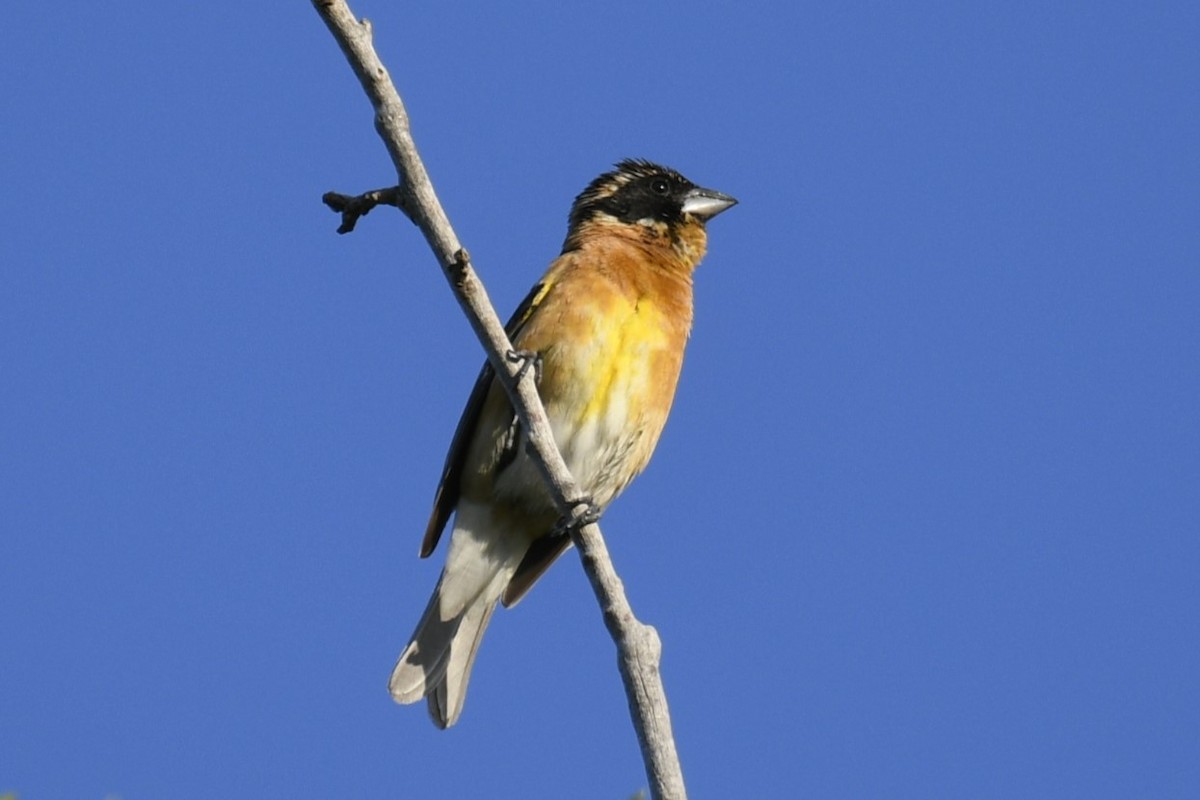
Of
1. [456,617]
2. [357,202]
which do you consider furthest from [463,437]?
[357,202]

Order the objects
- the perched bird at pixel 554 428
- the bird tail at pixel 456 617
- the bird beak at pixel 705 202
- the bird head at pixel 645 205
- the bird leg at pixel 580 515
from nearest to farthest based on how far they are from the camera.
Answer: the bird leg at pixel 580 515, the perched bird at pixel 554 428, the bird tail at pixel 456 617, the bird head at pixel 645 205, the bird beak at pixel 705 202

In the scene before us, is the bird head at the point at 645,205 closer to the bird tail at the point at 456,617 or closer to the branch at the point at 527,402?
the bird tail at the point at 456,617

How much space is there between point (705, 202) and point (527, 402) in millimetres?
2987

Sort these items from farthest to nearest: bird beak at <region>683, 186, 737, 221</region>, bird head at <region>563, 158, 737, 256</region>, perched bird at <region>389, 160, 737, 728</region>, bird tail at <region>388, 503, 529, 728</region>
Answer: bird beak at <region>683, 186, 737, 221</region>
bird head at <region>563, 158, 737, 256</region>
bird tail at <region>388, 503, 529, 728</region>
perched bird at <region>389, 160, 737, 728</region>

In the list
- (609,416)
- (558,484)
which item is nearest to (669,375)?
(609,416)

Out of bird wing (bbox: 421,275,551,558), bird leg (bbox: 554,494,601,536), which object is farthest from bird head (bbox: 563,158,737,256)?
bird leg (bbox: 554,494,601,536)

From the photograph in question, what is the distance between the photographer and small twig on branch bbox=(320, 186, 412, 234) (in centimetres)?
454

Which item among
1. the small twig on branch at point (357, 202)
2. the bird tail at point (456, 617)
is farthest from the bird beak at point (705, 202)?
the small twig on branch at point (357, 202)

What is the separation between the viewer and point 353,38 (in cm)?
429

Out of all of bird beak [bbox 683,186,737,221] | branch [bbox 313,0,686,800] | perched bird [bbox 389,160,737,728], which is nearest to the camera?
branch [bbox 313,0,686,800]

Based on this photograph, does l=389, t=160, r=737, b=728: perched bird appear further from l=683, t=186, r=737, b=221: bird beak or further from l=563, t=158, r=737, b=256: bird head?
l=683, t=186, r=737, b=221: bird beak

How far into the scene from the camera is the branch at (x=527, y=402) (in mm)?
4332

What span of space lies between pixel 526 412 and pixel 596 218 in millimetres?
2820

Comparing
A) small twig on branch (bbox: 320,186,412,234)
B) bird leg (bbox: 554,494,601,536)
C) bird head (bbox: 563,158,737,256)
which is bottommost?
bird leg (bbox: 554,494,601,536)
